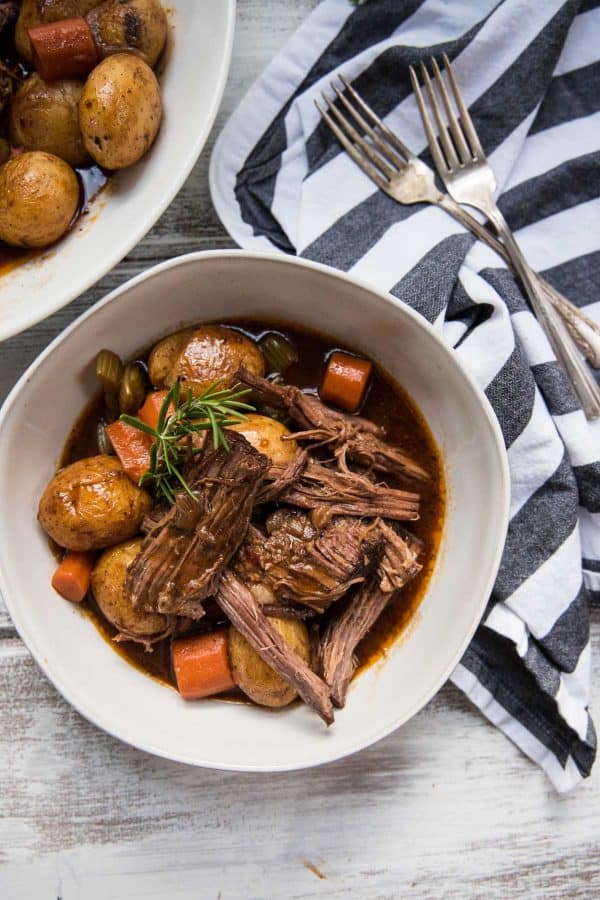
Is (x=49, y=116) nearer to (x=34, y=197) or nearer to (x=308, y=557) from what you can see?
(x=34, y=197)

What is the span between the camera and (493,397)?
185cm

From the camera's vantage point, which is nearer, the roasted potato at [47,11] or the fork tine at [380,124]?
the roasted potato at [47,11]

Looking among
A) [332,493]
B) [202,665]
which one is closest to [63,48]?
[332,493]

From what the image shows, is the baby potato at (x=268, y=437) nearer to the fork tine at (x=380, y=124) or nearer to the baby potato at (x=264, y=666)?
the baby potato at (x=264, y=666)

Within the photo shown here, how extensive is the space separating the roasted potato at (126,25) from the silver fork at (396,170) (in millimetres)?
418

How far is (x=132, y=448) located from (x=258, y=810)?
1010 millimetres

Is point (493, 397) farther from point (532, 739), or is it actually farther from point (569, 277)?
point (532, 739)

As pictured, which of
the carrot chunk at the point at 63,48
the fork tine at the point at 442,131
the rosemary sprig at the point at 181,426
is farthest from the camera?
the fork tine at the point at 442,131

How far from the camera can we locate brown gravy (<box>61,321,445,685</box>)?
1.87 m

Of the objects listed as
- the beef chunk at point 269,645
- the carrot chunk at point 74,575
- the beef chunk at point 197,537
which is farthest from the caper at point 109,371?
the beef chunk at point 269,645

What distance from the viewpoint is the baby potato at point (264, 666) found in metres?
1.74

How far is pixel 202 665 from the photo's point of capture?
5.87ft

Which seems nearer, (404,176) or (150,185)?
(150,185)

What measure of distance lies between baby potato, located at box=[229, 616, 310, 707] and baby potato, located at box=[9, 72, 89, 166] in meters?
1.15
